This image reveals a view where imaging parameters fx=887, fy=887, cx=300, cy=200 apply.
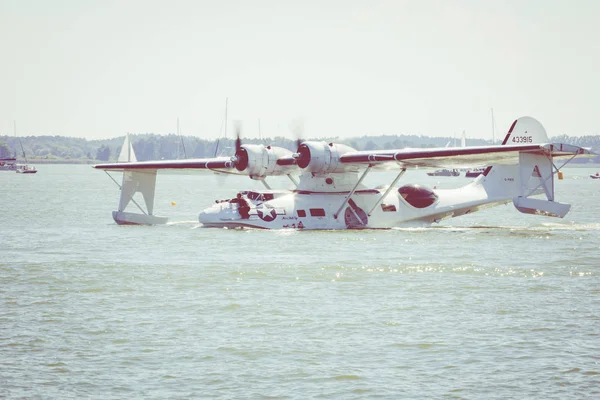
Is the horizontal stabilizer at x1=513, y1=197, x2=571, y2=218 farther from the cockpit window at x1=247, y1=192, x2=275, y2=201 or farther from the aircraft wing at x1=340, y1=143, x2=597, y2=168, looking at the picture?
the cockpit window at x1=247, y1=192, x2=275, y2=201

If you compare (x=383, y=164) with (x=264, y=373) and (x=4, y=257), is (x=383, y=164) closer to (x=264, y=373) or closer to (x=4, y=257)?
(x=4, y=257)

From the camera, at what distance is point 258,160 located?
43.4 meters

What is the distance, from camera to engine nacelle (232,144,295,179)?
43.3 metres

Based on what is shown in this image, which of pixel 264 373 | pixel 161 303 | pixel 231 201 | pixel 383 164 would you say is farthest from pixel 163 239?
pixel 264 373

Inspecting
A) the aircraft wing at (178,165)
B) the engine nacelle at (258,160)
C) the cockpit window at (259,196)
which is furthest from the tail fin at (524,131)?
the aircraft wing at (178,165)

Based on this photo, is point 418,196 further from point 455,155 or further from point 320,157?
point 320,157

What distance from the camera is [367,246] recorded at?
122 feet

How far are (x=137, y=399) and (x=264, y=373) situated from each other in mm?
2816

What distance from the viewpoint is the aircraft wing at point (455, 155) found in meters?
39.7

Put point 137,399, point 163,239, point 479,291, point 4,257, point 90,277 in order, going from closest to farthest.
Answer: point 137,399
point 479,291
point 90,277
point 4,257
point 163,239

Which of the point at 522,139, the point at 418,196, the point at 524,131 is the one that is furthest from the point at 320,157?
the point at 524,131

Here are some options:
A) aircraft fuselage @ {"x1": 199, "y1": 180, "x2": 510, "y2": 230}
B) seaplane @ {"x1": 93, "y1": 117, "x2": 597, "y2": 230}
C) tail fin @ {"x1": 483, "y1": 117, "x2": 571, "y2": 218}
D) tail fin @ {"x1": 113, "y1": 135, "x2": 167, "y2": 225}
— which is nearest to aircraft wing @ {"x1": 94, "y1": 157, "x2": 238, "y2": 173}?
seaplane @ {"x1": 93, "y1": 117, "x2": 597, "y2": 230}

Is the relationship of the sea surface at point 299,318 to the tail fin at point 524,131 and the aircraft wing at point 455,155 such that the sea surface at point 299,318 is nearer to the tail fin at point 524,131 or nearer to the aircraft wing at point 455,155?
the aircraft wing at point 455,155

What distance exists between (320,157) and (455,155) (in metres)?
6.35
